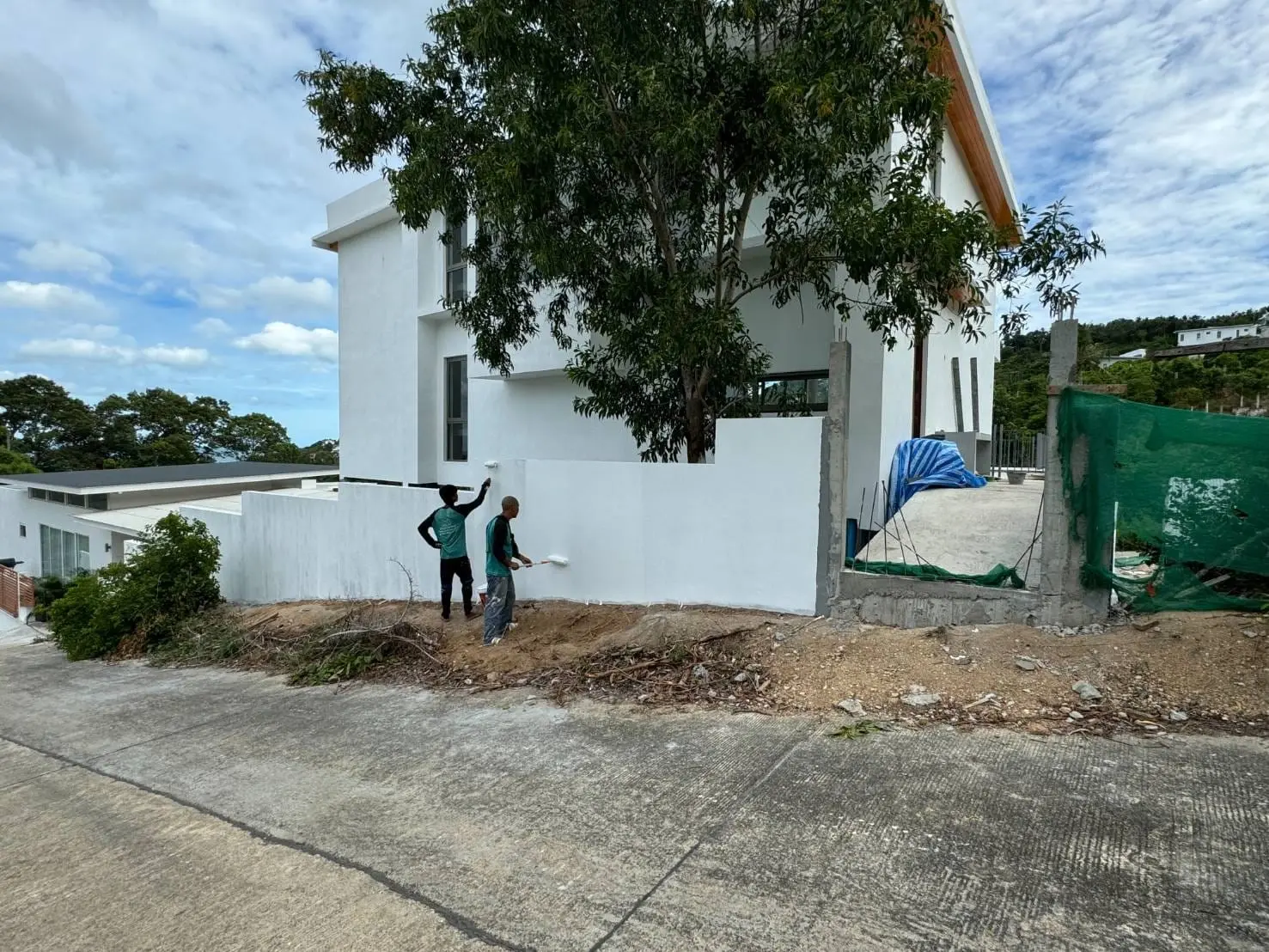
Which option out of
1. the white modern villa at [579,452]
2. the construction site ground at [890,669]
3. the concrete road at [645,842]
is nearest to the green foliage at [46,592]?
the white modern villa at [579,452]

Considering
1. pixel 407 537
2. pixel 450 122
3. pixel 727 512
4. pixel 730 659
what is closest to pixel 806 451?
pixel 727 512

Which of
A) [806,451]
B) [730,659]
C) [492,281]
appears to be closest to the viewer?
[730,659]

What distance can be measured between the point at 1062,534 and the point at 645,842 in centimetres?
358

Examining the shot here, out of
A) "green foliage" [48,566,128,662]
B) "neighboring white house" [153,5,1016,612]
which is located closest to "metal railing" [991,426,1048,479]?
"neighboring white house" [153,5,1016,612]

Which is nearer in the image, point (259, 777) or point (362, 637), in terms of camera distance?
point (259, 777)

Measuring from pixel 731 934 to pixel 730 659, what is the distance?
9.56 ft

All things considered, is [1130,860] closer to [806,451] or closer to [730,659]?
[730,659]

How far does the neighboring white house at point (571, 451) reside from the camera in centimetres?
618

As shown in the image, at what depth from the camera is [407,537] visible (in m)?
9.48

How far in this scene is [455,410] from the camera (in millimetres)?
14922

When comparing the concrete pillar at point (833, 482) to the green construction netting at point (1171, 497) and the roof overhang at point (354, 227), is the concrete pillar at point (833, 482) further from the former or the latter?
the roof overhang at point (354, 227)

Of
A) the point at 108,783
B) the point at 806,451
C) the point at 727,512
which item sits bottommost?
the point at 108,783

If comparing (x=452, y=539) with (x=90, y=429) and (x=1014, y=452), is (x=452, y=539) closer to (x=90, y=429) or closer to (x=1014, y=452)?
(x=1014, y=452)

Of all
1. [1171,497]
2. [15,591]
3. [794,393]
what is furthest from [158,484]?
[1171,497]
